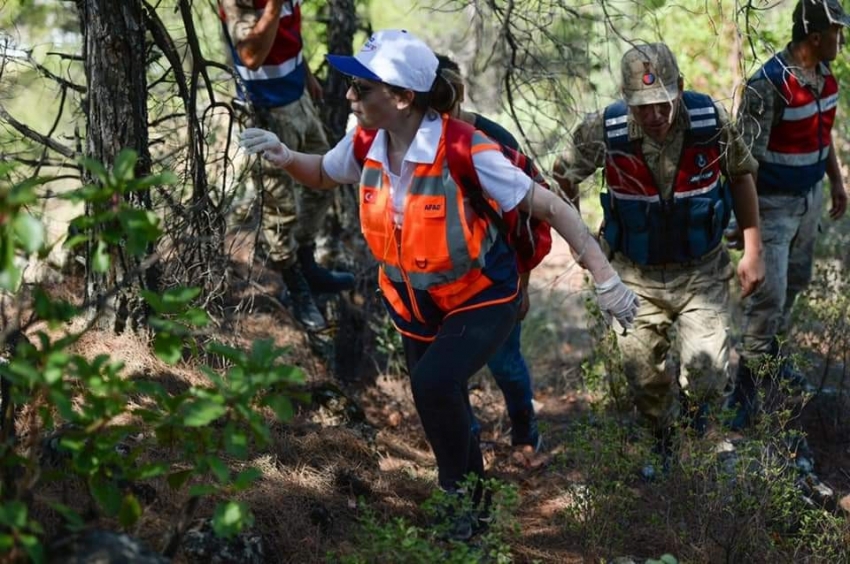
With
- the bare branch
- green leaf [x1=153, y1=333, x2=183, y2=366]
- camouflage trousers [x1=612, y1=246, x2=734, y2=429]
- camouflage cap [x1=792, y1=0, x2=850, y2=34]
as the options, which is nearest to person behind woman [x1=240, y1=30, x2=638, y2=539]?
camouflage trousers [x1=612, y1=246, x2=734, y2=429]

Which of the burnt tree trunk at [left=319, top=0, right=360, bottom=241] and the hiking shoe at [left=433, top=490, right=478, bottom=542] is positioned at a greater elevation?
the burnt tree trunk at [left=319, top=0, right=360, bottom=241]

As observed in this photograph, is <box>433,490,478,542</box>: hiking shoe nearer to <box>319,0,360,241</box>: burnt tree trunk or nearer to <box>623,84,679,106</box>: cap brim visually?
<box>623,84,679,106</box>: cap brim

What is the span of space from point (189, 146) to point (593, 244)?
84.9 inches

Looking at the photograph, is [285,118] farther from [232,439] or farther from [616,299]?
[232,439]

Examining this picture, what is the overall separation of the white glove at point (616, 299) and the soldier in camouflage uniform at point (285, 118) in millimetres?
1904

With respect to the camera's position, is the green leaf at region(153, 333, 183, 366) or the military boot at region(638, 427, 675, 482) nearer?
the green leaf at region(153, 333, 183, 366)

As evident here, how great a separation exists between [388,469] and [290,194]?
1.72 m

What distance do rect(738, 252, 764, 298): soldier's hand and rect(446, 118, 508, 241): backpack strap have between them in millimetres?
1699

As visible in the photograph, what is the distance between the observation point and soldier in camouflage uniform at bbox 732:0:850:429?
5.70m

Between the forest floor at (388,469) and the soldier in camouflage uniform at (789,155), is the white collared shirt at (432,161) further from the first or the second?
the soldier in camouflage uniform at (789,155)

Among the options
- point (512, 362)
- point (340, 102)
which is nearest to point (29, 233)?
point (512, 362)

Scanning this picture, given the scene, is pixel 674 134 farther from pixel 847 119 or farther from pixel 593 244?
pixel 847 119

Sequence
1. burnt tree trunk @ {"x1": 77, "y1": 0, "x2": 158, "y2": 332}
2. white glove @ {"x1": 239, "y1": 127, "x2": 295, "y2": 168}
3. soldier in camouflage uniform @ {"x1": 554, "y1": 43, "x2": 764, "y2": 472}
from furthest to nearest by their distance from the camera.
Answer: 1. soldier in camouflage uniform @ {"x1": 554, "y1": 43, "x2": 764, "y2": 472}
2. burnt tree trunk @ {"x1": 77, "y1": 0, "x2": 158, "y2": 332}
3. white glove @ {"x1": 239, "y1": 127, "x2": 295, "y2": 168}

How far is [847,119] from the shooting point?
376 inches
